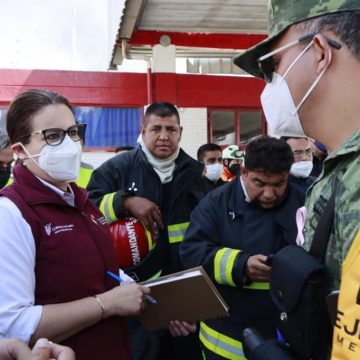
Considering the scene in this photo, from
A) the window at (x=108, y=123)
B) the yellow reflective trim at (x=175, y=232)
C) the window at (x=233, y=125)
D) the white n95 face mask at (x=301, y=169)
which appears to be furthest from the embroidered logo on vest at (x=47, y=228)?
the window at (x=233, y=125)

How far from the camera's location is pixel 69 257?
4.46 feet

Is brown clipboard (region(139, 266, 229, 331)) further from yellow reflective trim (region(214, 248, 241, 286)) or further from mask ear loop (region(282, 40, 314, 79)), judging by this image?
mask ear loop (region(282, 40, 314, 79))

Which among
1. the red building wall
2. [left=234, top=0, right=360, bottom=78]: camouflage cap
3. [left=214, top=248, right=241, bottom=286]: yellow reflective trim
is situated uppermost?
the red building wall

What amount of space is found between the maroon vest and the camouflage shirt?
78 centimetres

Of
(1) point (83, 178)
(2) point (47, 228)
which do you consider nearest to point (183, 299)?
(2) point (47, 228)

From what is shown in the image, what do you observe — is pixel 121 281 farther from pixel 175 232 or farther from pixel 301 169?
pixel 301 169

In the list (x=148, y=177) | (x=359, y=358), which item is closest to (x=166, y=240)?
(x=148, y=177)

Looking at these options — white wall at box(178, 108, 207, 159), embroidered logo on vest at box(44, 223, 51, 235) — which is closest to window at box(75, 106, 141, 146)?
white wall at box(178, 108, 207, 159)

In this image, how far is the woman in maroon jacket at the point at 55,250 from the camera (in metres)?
1.24

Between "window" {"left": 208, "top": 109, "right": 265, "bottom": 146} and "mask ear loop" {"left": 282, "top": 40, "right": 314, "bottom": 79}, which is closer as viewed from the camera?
"mask ear loop" {"left": 282, "top": 40, "right": 314, "bottom": 79}

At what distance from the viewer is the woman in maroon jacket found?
124 centimetres

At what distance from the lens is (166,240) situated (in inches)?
101

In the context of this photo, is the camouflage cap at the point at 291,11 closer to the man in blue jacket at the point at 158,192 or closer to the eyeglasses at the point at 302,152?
the man in blue jacket at the point at 158,192

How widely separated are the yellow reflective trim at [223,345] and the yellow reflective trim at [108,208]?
2.69 ft
